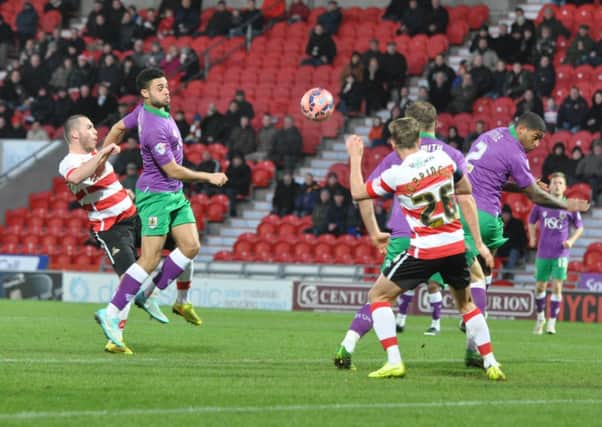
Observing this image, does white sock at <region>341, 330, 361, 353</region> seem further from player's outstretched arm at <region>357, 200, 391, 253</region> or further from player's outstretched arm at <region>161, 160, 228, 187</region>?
player's outstretched arm at <region>161, 160, 228, 187</region>

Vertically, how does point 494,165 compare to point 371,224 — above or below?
above

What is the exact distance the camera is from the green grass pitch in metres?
7.25

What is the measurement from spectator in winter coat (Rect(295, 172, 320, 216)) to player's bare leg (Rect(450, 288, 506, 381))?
17.1m

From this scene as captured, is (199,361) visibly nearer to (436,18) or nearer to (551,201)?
(551,201)

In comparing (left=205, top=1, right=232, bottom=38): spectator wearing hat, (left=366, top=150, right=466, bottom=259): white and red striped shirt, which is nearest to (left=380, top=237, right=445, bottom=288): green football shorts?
(left=366, top=150, right=466, bottom=259): white and red striped shirt

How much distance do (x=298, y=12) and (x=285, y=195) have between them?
776 cm

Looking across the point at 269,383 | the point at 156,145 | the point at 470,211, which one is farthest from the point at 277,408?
the point at 156,145

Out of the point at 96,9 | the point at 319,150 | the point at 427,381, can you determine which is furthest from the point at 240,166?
the point at 427,381

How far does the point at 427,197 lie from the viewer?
9141 mm

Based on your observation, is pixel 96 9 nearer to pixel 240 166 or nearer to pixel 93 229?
pixel 240 166

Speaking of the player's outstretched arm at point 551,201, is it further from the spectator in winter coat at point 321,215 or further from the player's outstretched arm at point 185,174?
the spectator in winter coat at point 321,215

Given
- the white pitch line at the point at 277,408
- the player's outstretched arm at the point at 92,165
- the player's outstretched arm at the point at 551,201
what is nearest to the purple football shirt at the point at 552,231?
the player's outstretched arm at the point at 551,201

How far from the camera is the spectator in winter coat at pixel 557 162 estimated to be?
958 inches

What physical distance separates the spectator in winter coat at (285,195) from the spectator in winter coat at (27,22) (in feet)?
37.6
